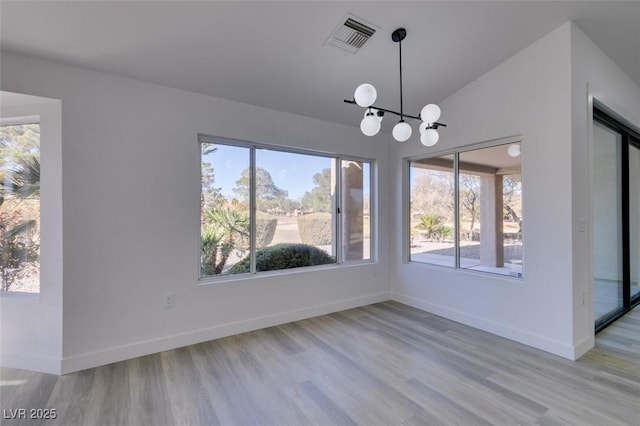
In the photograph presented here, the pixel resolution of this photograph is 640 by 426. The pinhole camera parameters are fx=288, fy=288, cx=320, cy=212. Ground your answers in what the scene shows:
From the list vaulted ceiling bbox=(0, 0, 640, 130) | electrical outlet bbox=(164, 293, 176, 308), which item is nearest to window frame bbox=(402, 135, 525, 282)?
vaulted ceiling bbox=(0, 0, 640, 130)

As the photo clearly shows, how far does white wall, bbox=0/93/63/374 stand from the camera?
8.18 ft

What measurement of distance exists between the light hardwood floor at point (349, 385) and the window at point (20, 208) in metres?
0.82

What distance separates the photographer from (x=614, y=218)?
366cm

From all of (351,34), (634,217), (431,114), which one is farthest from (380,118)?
(634,217)

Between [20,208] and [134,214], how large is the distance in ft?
3.29

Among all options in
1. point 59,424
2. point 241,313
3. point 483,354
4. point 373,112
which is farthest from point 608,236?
point 59,424

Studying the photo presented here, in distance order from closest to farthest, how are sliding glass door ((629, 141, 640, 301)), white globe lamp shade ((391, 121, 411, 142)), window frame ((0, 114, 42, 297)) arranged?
white globe lamp shade ((391, 121, 411, 142)), window frame ((0, 114, 42, 297)), sliding glass door ((629, 141, 640, 301))

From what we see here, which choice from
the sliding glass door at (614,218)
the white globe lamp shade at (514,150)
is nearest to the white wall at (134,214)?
the white globe lamp shade at (514,150)

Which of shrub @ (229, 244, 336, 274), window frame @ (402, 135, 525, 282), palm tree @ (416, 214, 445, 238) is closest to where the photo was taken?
window frame @ (402, 135, 525, 282)

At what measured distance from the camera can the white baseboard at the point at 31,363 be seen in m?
2.46

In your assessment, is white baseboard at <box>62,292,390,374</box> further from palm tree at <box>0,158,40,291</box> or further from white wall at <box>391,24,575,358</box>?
white wall at <box>391,24,575,358</box>

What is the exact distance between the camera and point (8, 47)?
2.24m

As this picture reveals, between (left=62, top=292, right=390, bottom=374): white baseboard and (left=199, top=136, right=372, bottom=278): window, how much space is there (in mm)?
587

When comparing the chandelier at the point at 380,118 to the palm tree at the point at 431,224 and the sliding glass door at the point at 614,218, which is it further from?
the sliding glass door at the point at 614,218
